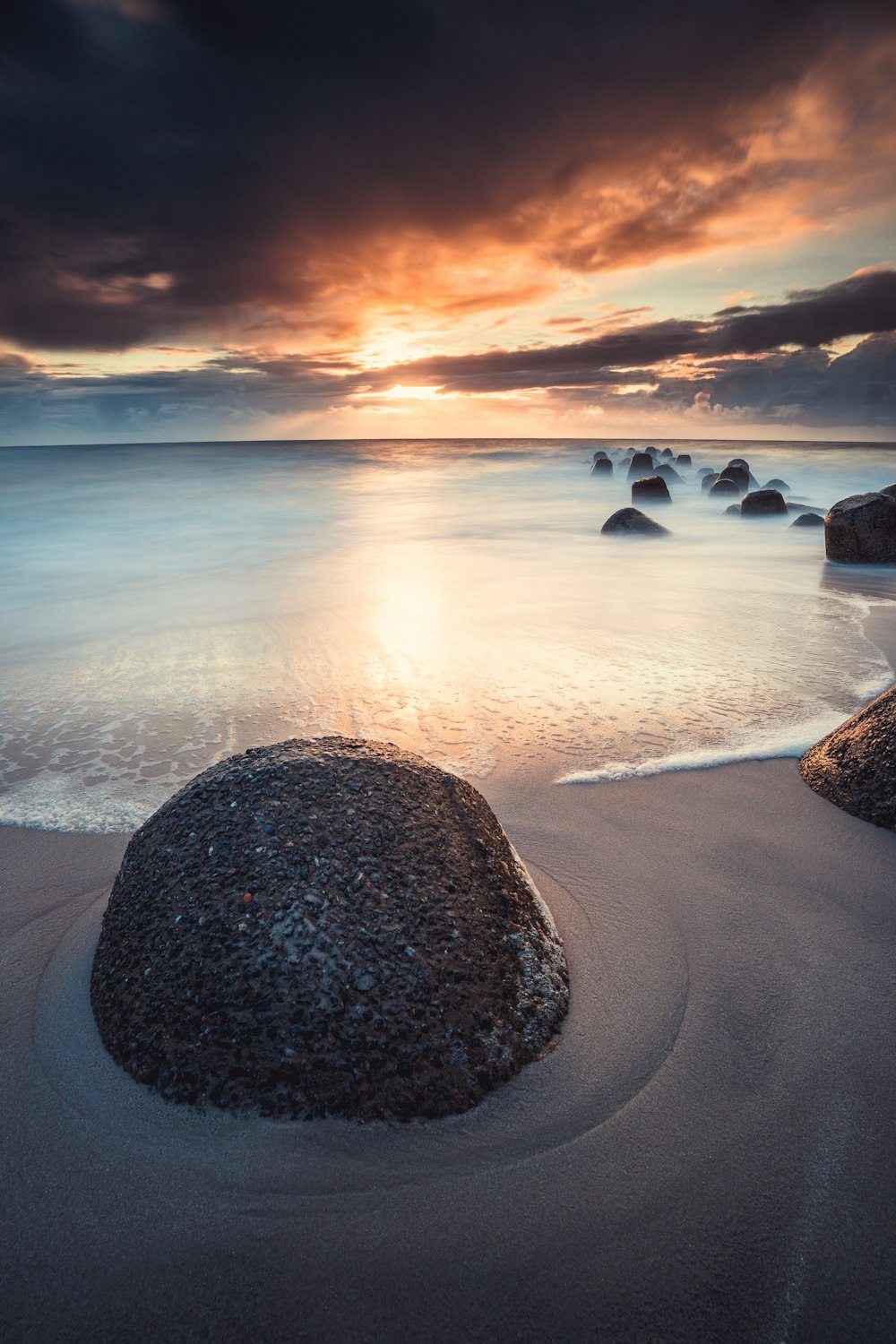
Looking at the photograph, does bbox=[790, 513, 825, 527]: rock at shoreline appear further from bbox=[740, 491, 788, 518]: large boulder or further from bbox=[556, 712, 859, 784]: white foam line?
bbox=[556, 712, 859, 784]: white foam line

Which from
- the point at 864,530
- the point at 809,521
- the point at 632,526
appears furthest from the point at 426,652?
the point at 809,521

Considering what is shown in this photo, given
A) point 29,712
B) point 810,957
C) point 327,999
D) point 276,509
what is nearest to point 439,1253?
point 327,999

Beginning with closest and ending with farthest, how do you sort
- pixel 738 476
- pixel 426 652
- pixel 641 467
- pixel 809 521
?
pixel 426 652 < pixel 809 521 < pixel 738 476 < pixel 641 467

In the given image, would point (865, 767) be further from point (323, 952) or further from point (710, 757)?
point (323, 952)

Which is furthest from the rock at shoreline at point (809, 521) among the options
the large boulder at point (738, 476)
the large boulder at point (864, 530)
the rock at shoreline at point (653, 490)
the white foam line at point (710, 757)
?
the white foam line at point (710, 757)

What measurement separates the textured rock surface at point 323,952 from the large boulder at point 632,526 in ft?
42.7

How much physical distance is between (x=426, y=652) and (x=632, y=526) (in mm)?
9669

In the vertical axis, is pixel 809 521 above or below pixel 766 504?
below

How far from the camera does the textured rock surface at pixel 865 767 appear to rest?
2965 mm

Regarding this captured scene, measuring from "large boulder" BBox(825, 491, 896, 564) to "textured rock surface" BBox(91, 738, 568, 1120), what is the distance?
9.33m

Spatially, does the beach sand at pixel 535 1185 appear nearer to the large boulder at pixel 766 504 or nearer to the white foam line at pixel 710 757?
the white foam line at pixel 710 757

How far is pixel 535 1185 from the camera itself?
1573 mm

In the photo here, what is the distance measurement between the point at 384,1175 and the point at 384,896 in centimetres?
63

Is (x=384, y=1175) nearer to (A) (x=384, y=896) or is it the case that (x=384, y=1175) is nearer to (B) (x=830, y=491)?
(A) (x=384, y=896)
